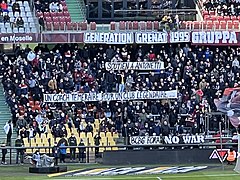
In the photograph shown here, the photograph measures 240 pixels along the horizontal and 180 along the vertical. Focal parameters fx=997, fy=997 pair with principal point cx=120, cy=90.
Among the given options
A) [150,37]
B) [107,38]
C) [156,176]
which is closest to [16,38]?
[107,38]

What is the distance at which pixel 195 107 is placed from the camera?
41.4m

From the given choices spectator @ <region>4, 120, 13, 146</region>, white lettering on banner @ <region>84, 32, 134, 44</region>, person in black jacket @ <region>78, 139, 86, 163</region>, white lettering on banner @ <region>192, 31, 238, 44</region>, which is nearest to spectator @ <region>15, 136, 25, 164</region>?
spectator @ <region>4, 120, 13, 146</region>

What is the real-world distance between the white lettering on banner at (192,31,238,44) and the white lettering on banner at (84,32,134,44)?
Answer: 3.05 m

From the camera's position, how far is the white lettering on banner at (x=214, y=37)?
46344mm

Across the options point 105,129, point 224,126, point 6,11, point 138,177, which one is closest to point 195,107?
point 224,126

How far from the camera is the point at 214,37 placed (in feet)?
153

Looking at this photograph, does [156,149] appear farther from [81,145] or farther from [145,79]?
[145,79]

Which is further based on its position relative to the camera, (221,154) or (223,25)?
(223,25)

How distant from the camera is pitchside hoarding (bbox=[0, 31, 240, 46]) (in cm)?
4553

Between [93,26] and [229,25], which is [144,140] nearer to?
[93,26]

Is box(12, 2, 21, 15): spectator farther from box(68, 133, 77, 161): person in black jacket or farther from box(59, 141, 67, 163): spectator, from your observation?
box(59, 141, 67, 163): spectator

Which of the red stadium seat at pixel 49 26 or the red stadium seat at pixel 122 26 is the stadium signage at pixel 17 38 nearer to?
the red stadium seat at pixel 49 26

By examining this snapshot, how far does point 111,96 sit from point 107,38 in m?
4.13

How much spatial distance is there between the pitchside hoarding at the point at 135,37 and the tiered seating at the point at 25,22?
35cm
